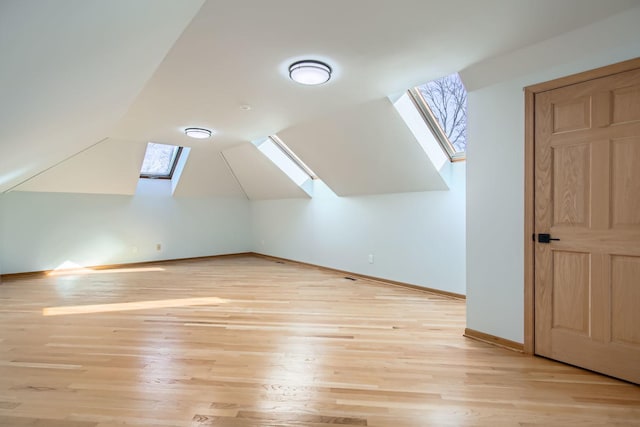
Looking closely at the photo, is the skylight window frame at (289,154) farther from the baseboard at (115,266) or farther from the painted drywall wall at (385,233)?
the baseboard at (115,266)

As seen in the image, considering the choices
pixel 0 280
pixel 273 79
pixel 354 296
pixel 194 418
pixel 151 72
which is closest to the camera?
pixel 194 418

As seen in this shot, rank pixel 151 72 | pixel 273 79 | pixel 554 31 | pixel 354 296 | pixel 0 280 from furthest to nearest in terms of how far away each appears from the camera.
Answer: pixel 0 280, pixel 354 296, pixel 273 79, pixel 151 72, pixel 554 31

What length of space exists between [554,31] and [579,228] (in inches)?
50.3

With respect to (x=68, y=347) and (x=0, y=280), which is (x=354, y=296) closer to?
(x=68, y=347)

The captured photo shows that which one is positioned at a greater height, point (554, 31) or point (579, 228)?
point (554, 31)

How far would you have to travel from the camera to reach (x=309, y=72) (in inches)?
98.0

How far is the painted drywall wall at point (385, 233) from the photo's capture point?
4012 millimetres

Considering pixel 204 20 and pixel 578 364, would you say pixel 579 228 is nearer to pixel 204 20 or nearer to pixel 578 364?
pixel 578 364

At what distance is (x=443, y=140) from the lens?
386 centimetres

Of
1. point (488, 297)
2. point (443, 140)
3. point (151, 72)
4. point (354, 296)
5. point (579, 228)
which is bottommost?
point (354, 296)

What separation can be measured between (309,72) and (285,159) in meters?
3.38

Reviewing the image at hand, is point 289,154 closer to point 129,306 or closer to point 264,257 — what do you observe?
point 264,257

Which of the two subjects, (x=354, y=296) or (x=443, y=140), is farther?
(x=354, y=296)

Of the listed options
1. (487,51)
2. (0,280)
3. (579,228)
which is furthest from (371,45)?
(0,280)
